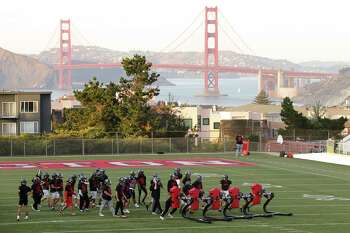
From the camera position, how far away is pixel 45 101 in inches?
3022

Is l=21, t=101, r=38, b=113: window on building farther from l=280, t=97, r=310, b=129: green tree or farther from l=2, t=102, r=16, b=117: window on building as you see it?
l=280, t=97, r=310, b=129: green tree

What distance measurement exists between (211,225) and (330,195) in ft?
32.9

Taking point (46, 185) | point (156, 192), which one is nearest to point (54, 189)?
point (46, 185)

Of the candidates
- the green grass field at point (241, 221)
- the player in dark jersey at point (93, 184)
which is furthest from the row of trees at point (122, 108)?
A: the player in dark jersey at point (93, 184)

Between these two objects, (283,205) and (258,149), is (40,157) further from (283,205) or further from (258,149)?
(283,205)

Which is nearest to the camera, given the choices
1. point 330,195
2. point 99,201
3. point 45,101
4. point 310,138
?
point 99,201

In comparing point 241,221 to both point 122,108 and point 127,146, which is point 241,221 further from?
point 122,108

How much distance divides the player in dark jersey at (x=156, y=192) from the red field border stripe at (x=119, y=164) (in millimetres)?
18813

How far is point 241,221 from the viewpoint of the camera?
2480cm

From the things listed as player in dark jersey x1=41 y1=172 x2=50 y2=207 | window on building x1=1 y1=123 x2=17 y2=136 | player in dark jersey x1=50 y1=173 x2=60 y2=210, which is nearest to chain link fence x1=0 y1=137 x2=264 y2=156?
window on building x1=1 y1=123 x2=17 y2=136

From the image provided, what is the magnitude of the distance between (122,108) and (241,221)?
1555 inches

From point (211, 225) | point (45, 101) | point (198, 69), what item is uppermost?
point (198, 69)

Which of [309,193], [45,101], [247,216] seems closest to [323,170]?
[309,193]

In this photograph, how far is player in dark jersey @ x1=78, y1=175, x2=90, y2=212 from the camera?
25297 mm
